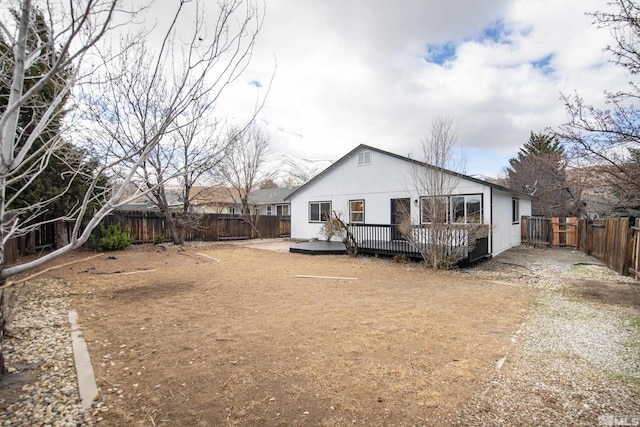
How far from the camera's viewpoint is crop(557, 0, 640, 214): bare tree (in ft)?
11.7

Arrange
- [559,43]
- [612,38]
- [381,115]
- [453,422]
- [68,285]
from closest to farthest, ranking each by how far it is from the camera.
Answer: [453,422]
[612,38]
[68,285]
[559,43]
[381,115]

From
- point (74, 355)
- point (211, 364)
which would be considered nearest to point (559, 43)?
point (211, 364)

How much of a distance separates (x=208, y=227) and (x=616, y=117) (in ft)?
54.4

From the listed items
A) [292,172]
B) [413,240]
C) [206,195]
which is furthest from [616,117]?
[292,172]

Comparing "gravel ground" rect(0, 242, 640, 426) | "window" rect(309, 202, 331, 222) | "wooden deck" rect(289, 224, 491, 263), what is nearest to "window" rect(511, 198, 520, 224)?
"wooden deck" rect(289, 224, 491, 263)

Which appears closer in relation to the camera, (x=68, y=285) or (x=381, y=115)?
(x=68, y=285)

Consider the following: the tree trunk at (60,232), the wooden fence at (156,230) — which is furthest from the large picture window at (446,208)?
the tree trunk at (60,232)

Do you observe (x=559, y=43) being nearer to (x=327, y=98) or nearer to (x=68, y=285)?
(x=327, y=98)

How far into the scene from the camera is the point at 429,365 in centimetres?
310

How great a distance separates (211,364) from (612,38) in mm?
5900

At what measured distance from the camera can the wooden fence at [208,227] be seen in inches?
554

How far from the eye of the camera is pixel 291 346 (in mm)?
3520

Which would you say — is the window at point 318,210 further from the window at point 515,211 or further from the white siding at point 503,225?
the window at point 515,211

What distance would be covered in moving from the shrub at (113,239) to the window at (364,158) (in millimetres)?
10338
